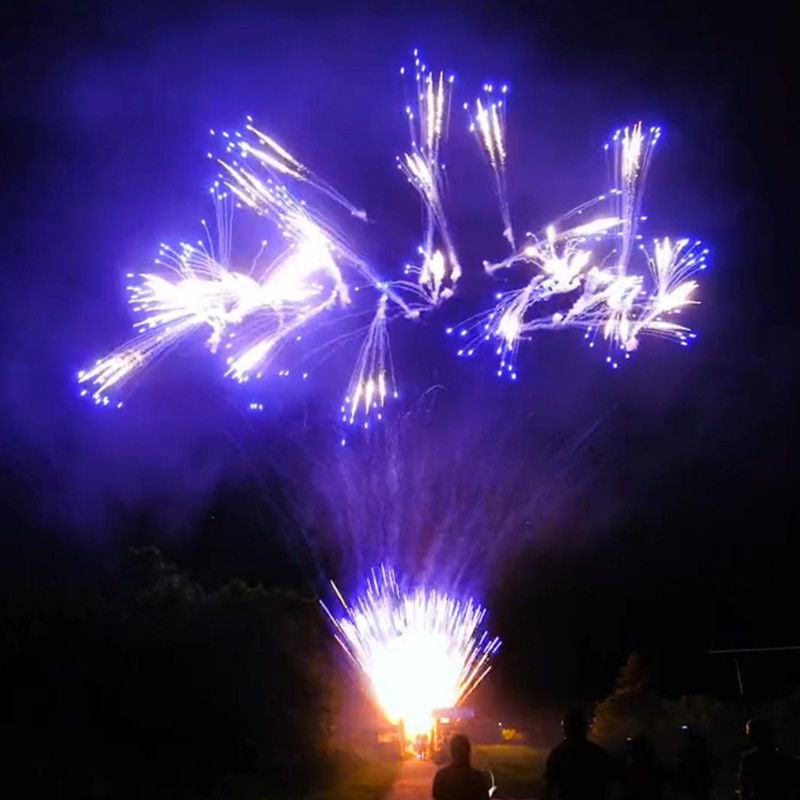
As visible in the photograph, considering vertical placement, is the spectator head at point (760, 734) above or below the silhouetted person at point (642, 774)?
above

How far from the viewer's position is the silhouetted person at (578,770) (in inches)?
244

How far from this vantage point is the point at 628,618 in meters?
44.1

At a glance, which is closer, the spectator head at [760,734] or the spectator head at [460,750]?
the spectator head at [460,750]

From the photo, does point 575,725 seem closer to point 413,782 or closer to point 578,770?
point 578,770

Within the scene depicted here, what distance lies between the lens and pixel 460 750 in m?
6.20

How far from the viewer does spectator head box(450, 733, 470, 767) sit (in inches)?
241

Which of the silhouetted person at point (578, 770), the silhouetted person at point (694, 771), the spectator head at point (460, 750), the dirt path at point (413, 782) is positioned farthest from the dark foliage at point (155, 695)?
the silhouetted person at point (578, 770)

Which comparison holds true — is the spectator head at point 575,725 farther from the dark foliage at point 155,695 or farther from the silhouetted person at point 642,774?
the dark foliage at point 155,695

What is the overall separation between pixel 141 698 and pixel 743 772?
40.6 ft

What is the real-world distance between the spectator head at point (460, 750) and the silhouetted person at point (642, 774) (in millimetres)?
1352

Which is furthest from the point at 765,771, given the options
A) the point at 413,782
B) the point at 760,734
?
the point at 413,782

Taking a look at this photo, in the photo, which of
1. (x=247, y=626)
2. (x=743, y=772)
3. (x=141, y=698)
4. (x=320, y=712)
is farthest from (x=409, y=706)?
(x=743, y=772)

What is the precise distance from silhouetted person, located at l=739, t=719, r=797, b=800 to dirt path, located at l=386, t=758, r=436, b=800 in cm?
715

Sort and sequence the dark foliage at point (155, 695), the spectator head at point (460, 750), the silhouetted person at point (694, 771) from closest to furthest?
1. the spectator head at point (460, 750)
2. the silhouetted person at point (694, 771)
3. the dark foliage at point (155, 695)
